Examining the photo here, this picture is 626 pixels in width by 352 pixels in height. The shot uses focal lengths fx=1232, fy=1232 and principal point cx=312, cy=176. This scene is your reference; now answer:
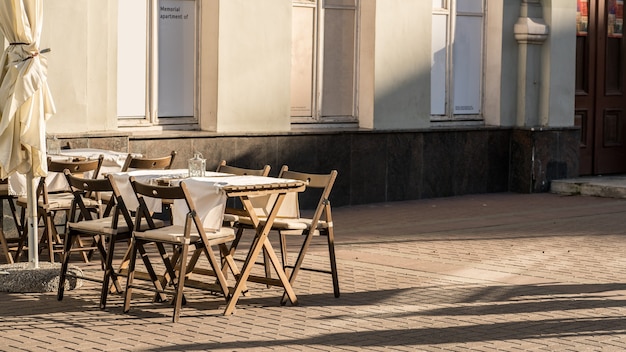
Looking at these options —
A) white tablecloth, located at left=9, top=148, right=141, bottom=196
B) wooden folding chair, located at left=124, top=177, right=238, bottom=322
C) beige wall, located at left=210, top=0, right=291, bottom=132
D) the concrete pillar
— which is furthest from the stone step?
wooden folding chair, located at left=124, top=177, right=238, bottom=322

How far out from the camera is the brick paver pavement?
→ 8.03m

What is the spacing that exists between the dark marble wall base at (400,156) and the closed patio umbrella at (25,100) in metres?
3.53

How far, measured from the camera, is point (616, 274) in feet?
36.4

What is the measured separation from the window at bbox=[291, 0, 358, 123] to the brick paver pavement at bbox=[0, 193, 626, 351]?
11.1 ft

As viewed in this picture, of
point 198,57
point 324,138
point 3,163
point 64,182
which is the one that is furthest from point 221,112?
point 3,163

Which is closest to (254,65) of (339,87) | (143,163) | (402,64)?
(339,87)

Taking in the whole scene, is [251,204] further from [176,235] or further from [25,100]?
[25,100]

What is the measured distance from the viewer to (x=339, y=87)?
55.7 ft

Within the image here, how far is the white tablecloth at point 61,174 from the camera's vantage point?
11.2 meters

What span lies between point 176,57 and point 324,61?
2474 mm

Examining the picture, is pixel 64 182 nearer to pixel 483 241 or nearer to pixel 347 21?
pixel 483 241

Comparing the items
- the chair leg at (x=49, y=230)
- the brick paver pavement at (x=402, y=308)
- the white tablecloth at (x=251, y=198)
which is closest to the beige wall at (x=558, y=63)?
the brick paver pavement at (x=402, y=308)

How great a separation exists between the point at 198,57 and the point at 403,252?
4353 millimetres

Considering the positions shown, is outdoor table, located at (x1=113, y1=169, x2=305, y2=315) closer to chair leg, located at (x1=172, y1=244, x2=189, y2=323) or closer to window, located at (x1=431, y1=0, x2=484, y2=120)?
chair leg, located at (x1=172, y1=244, x2=189, y2=323)
